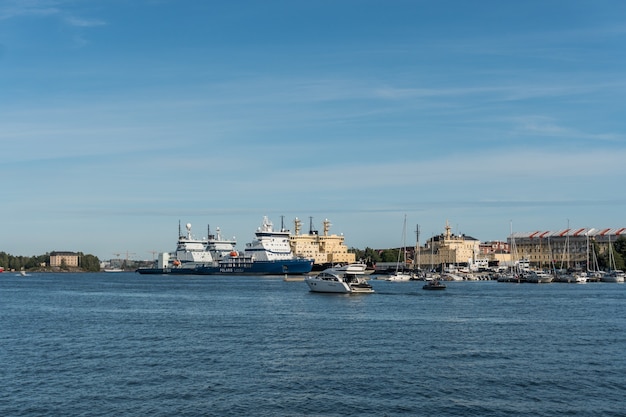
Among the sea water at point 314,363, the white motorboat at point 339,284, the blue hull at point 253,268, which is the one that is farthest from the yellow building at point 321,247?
the sea water at point 314,363

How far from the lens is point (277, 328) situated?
45.5 m

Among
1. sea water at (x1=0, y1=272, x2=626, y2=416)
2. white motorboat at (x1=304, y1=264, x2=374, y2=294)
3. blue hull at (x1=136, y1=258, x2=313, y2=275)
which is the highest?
blue hull at (x1=136, y1=258, x2=313, y2=275)

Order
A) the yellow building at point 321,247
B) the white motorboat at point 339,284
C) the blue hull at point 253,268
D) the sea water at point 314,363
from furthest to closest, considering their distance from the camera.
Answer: the yellow building at point 321,247 → the blue hull at point 253,268 → the white motorboat at point 339,284 → the sea water at point 314,363

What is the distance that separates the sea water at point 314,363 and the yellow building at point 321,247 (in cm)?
12275

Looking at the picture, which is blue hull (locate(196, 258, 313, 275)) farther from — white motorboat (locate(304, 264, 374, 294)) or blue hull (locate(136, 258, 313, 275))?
white motorboat (locate(304, 264, 374, 294))

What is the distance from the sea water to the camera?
946 inches

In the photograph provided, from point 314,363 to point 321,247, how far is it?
503ft

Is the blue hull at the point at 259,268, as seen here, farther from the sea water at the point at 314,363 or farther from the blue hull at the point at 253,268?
the sea water at the point at 314,363

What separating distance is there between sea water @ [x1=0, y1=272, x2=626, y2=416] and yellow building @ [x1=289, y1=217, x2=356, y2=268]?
12275cm

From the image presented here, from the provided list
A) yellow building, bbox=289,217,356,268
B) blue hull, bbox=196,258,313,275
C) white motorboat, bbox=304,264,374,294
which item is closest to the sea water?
white motorboat, bbox=304,264,374,294

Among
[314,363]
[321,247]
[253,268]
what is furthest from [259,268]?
[314,363]

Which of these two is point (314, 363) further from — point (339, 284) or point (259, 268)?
point (259, 268)

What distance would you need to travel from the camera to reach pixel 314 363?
31.8m

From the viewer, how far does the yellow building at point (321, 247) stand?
180 metres
